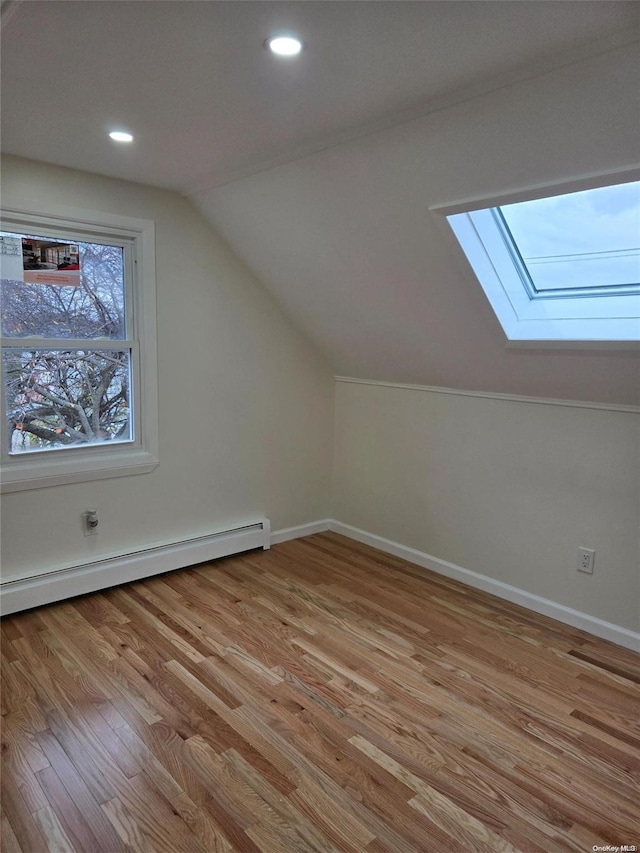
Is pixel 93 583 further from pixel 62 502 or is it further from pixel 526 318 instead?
pixel 526 318

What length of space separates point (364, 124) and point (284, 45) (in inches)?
23.4

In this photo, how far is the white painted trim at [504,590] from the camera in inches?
110

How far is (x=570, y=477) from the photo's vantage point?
293 cm

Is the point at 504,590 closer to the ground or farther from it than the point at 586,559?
closer to the ground

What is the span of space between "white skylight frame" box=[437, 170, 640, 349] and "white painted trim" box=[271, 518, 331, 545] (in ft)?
6.94

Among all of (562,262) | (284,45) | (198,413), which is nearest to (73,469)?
(198,413)

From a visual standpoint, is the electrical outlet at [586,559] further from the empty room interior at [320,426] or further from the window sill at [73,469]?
the window sill at [73,469]

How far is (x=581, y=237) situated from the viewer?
240cm

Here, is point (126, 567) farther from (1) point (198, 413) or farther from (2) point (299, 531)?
(2) point (299, 531)

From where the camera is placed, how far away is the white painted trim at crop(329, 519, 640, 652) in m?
2.79

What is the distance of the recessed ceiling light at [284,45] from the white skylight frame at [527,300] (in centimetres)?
89

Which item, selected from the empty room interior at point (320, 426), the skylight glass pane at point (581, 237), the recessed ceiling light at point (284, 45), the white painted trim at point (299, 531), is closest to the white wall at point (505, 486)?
the empty room interior at point (320, 426)

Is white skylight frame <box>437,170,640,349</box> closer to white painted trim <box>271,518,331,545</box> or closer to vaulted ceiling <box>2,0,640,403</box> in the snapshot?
vaulted ceiling <box>2,0,640,403</box>

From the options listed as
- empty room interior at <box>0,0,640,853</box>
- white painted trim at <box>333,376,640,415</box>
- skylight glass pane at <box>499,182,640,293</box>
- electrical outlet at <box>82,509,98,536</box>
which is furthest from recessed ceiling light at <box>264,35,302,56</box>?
electrical outlet at <box>82,509,98,536</box>
